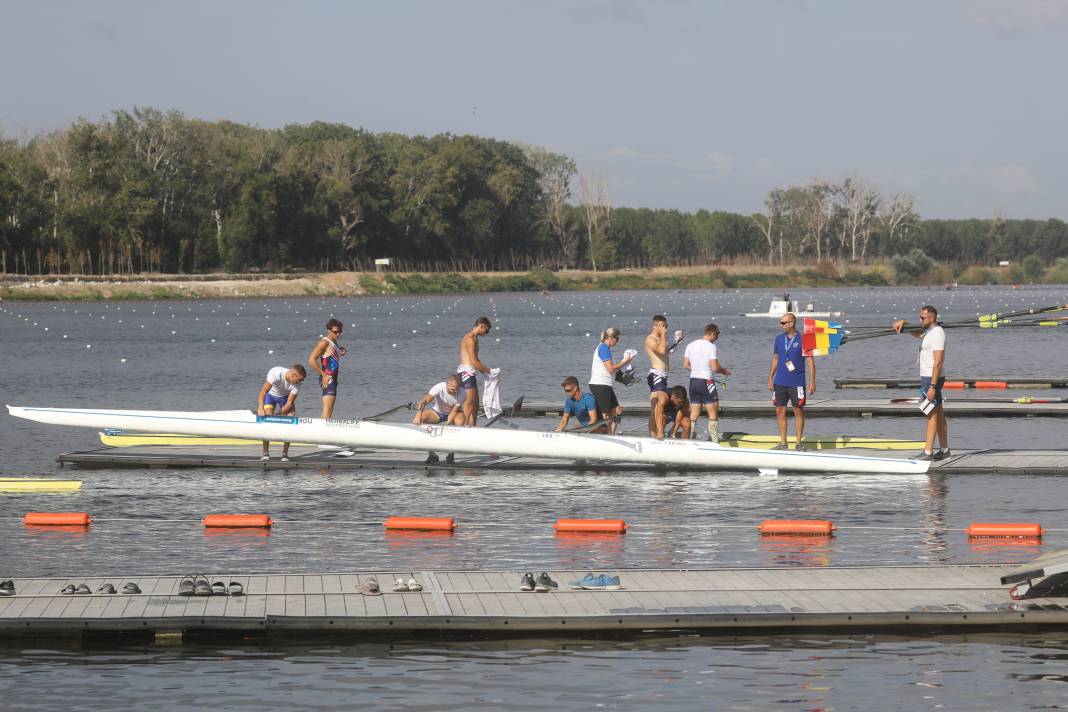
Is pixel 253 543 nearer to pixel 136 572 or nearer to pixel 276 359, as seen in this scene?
pixel 136 572

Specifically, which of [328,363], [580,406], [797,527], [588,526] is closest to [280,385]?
[328,363]

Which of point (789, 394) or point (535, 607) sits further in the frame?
point (789, 394)

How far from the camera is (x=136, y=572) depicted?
14.4 meters

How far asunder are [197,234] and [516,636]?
11649cm

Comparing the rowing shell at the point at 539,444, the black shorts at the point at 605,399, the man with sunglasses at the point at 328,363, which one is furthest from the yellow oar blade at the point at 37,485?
the black shorts at the point at 605,399

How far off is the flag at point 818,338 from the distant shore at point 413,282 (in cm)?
9868

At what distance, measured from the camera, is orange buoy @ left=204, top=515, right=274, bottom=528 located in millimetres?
16688

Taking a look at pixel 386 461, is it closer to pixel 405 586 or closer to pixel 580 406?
pixel 580 406

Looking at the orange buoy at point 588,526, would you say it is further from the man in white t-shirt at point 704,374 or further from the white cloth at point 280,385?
the white cloth at point 280,385

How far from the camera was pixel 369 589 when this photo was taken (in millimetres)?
12242

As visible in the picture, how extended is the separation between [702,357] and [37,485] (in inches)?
367

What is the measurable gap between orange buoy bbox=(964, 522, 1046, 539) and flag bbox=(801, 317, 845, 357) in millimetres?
5772

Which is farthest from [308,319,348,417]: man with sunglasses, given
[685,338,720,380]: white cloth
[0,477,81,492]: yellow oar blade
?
[685,338,720,380]: white cloth

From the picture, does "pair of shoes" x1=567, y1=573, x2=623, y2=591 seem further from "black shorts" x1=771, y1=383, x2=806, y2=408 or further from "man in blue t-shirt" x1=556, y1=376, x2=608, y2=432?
"man in blue t-shirt" x1=556, y1=376, x2=608, y2=432
